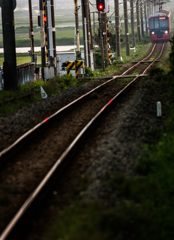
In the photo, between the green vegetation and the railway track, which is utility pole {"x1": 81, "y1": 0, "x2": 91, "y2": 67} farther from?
the green vegetation

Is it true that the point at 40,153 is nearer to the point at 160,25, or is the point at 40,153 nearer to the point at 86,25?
the point at 86,25

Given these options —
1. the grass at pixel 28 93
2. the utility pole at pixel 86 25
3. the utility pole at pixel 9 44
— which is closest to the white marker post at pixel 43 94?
the grass at pixel 28 93

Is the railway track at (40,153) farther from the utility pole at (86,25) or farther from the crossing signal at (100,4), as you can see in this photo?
the utility pole at (86,25)

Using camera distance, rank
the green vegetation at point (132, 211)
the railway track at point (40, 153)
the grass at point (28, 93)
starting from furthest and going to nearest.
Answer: the grass at point (28, 93) → the railway track at point (40, 153) → the green vegetation at point (132, 211)

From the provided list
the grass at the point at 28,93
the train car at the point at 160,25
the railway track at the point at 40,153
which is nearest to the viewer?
the railway track at the point at 40,153

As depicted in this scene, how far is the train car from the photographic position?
61.7 m

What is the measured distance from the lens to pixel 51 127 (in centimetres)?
1266

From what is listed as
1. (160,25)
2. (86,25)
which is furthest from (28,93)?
(160,25)

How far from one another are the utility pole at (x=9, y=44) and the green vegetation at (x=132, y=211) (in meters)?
12.3

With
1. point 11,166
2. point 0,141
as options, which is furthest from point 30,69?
point 11,166

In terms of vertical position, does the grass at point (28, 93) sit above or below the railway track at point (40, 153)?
above

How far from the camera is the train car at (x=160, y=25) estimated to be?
61.7 meters

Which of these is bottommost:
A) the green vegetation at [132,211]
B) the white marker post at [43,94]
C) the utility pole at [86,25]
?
the green vegetation at [132,211]

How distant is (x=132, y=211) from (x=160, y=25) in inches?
2283
